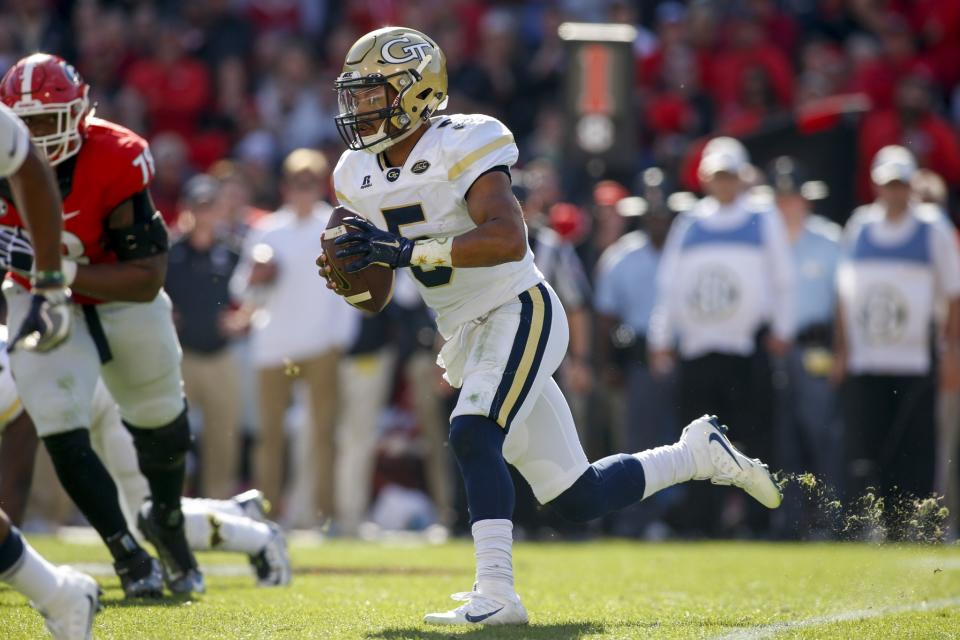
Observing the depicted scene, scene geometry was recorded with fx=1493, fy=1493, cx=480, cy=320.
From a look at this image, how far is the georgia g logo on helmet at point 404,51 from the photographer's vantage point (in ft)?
15.4

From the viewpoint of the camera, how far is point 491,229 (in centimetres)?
439

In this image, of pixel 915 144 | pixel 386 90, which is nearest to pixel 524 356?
pixel 386 90

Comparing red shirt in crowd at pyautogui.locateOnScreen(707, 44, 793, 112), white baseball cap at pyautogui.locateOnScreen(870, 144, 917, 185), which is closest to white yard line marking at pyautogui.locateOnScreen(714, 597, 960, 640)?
white baseball cap at pyautogui.locateOnScreen(870, 144, 917, 185)

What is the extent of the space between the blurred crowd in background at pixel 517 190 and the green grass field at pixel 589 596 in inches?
17.9

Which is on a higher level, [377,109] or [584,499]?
[377,109]

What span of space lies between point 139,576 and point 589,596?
1624mm

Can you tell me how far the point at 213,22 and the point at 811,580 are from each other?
27.3 ft

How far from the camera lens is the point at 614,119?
9.59 meters

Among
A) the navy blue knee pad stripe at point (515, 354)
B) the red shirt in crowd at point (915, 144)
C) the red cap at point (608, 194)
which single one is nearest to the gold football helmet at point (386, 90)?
the navy blue knee pad stripe at point (515, 354)

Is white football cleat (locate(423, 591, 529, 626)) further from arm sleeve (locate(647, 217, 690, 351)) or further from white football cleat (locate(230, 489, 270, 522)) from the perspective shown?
arm sleeve (locate(647, 217, 690, 351))

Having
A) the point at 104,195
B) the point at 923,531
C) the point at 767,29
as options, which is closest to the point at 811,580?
the point at 923,531

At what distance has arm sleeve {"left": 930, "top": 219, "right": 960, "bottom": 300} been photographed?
26.1 feet

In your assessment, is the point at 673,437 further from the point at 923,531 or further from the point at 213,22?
the point at 213,22

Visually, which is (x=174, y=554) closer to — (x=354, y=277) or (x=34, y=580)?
(x=354, y=277)
